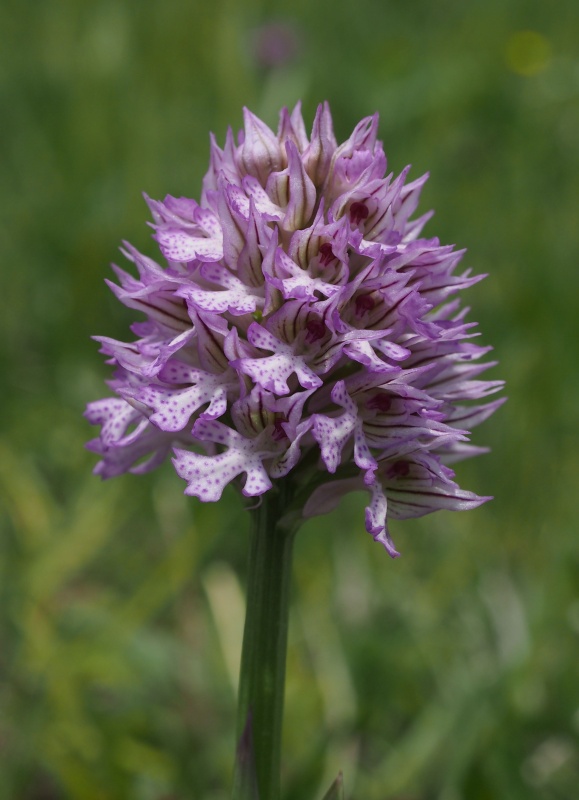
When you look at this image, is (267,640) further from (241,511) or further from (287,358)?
(241,511)

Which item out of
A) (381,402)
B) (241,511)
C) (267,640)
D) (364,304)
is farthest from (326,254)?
A: (241,511)

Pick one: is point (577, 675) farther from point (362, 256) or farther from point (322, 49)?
point (322, 49)

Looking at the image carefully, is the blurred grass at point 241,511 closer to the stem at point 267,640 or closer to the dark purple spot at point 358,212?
the stem at point 267,640

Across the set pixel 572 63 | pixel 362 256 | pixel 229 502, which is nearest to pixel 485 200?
pixel 572 63

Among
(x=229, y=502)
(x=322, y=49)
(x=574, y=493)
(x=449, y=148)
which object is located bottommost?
(x=574, y=493)

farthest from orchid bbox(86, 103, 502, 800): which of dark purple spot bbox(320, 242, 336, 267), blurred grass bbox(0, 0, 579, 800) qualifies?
blurred grass bbox(0, 0, 579, 800)

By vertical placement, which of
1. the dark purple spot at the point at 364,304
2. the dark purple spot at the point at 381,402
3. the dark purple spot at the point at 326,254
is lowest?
the dark purple spot at the point at 381,402

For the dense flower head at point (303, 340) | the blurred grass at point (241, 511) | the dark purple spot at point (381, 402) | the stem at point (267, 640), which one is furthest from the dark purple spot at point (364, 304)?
the blurred grass at point (241, 511)
